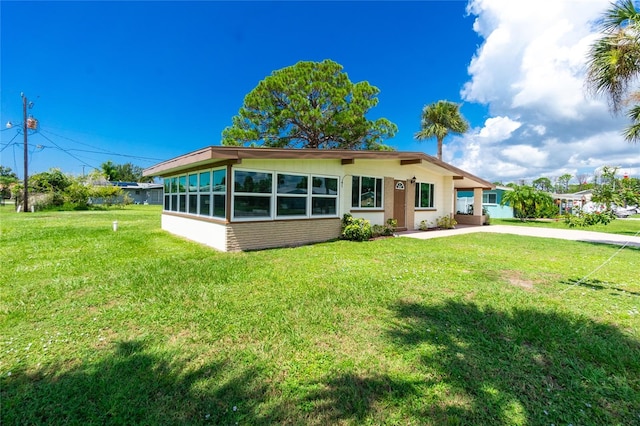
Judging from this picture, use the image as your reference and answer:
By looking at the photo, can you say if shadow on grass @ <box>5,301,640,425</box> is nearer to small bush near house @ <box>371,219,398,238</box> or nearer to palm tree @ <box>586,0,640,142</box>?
small bush near house @ <box>371,219,398,238</box>

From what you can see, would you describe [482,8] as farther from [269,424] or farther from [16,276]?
[16,276]

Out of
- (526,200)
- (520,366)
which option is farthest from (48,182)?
(526,200)

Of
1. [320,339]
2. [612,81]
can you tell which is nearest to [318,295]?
[320,339]

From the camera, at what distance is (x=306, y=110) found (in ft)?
66.3

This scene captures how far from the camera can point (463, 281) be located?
534 cm

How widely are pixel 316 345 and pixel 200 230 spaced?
296 inches

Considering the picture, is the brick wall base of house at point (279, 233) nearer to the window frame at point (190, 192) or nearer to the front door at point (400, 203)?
the window frame at point (190, 192)

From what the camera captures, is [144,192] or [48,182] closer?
[48,182]

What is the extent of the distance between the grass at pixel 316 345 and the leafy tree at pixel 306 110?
16.3 meters

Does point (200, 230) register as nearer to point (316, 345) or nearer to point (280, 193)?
point (280, 193)

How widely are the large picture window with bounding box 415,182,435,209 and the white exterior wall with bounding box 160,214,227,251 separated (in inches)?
399

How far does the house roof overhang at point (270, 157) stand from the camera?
23.6ft

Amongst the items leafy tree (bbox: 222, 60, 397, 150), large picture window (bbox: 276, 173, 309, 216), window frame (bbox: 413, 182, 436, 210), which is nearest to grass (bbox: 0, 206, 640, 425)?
large picture window (bbox: 276, 173, 309, 216)

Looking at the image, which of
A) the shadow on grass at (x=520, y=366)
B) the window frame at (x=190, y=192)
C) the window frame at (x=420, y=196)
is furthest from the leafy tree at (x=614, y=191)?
the window frame at (x=420, y=196)
